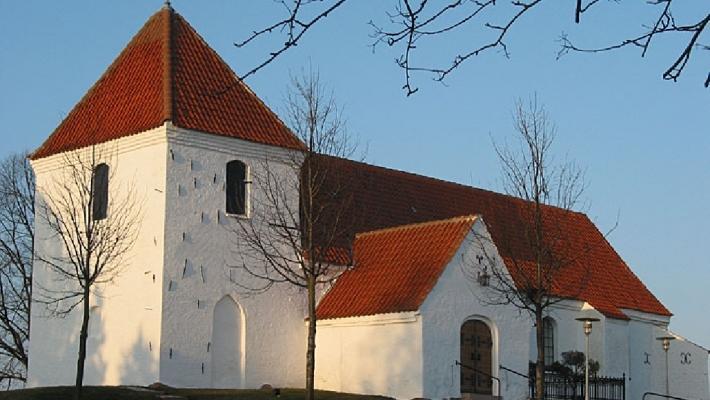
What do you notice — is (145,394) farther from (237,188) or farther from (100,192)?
(100,192)

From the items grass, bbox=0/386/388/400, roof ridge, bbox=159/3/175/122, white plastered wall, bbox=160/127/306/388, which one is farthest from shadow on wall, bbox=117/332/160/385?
roof ridge, bbox=159/3/175/122

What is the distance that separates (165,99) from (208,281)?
4.41 metres

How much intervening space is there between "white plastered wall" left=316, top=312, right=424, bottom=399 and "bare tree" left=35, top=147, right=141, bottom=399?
543cm

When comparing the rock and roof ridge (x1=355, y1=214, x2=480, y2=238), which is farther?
roof ridge (x1=355, y1=214, x2=480, y2=238)

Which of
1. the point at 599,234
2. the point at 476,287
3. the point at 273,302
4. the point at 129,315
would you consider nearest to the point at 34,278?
the point at 129,315

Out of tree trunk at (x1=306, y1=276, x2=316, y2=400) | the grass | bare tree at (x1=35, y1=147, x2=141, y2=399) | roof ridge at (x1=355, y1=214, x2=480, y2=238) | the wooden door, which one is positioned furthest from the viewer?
roof ridge at (x1=355, y1=214, x2=480, y2=238)

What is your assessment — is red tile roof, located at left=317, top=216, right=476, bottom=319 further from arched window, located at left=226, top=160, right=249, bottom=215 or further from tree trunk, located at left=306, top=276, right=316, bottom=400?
arched window, located at left=226, top=160, right=249, bottom=215

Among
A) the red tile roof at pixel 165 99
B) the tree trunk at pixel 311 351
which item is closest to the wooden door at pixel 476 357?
the tree trunk at pixel 311 351

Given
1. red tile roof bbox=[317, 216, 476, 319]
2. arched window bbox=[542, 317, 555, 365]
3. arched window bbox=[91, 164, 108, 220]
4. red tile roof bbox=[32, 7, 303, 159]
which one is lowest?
arched window bbox=[542, 317, 555, 365]

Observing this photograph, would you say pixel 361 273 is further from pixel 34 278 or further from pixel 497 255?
pixel 34 278

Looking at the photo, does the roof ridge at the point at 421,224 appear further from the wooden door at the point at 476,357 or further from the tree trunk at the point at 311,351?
the tree trunk at the point at 311,351

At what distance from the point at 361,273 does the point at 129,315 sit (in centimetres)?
606

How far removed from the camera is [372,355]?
27.0 metres

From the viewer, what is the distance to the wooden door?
89.4 feet
